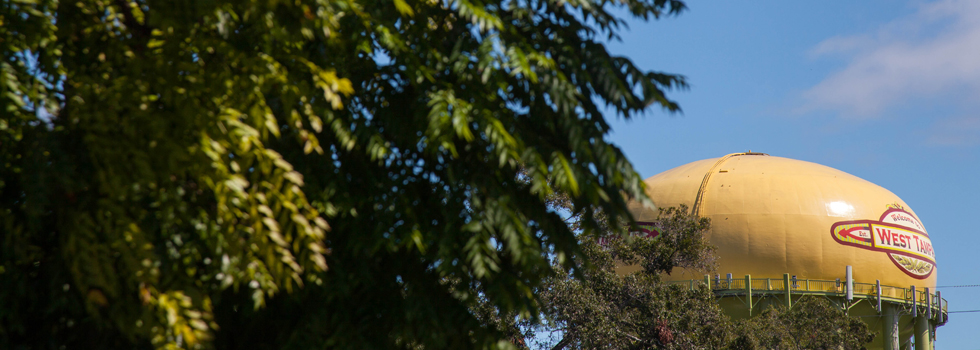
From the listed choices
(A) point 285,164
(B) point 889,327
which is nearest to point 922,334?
(B) point 889,327

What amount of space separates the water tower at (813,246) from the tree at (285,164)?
32.5 meters

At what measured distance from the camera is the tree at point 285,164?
5.10 meters

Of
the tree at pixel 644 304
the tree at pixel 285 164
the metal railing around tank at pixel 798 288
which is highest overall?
the metal railing around tank at pixel 798 288

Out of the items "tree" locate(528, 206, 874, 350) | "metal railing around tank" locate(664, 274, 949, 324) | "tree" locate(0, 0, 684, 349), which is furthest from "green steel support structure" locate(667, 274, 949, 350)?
"tree" locate(0, 0, 684, 349)

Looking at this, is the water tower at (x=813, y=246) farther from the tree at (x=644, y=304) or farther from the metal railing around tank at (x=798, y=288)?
the tree at (x=644, y=304)

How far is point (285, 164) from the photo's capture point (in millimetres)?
5215

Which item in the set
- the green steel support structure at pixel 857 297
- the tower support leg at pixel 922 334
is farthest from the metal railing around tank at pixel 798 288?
the tower support leg at pixel 922 334

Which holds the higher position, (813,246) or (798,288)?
(813,246)

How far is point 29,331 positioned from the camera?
238 inches

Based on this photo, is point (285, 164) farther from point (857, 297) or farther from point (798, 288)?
point (857, 297)

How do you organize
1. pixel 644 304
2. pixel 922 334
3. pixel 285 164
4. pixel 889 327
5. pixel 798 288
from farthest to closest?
pixel 922 334, pixel 889 327, pixel 798 288, pixel 644 304, pixel 285 164

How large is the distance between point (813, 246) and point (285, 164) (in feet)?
125

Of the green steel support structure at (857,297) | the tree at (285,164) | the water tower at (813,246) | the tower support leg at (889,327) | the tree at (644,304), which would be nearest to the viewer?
the tree at (285,164)

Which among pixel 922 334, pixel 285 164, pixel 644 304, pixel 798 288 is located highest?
pixel 922 334
